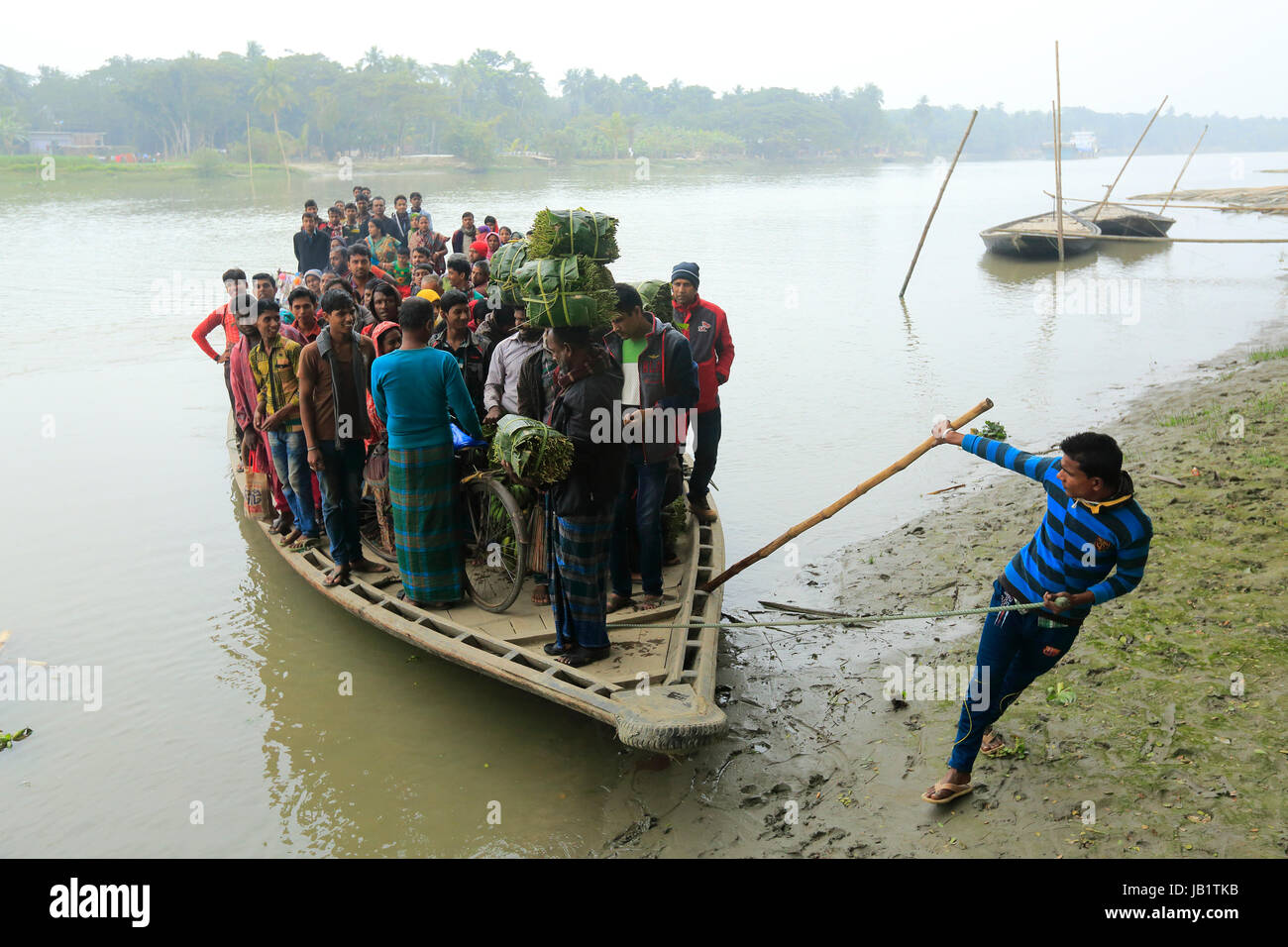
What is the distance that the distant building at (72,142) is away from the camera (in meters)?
65.2

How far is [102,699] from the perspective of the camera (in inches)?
226

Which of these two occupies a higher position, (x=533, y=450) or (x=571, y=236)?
(x=571, y=236)

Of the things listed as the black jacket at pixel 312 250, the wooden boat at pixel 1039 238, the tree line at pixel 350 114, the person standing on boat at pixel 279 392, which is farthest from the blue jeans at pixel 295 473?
the tree line at pixel 350 114

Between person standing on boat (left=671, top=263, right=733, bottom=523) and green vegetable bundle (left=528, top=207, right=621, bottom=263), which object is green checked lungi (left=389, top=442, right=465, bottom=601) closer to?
green vegetable bundle (left=528, top=207, right=621, bottom=263)

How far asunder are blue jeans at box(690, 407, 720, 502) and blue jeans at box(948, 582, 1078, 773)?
9.78 ft

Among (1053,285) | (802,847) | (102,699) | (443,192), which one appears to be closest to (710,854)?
(802,847)

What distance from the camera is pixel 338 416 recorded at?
5.81 meters

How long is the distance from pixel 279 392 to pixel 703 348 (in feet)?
9.25

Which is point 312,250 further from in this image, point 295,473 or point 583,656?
point 583,656

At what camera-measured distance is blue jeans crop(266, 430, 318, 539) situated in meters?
6.24

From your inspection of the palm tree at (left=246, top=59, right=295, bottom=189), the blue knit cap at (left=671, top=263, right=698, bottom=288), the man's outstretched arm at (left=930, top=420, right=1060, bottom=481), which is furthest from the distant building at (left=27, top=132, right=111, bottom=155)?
the man's outstretched arm at (left=930, top=420, right=1060, bottom=481)

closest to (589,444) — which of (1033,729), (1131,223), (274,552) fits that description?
(1033,729)

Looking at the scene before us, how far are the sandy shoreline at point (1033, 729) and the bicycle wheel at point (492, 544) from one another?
1.23 metres

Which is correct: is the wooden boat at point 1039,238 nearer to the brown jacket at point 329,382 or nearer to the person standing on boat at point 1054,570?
the brown jacket at point 329,382
